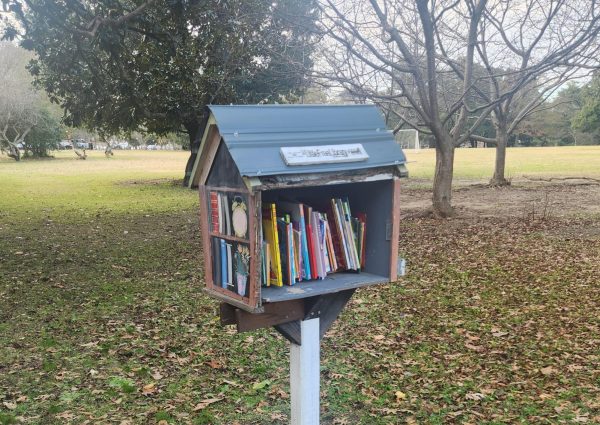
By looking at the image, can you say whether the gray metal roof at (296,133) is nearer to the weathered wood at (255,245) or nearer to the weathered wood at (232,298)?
the weathered wood at (255,245)

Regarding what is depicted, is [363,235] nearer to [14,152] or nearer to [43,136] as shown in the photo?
[14,152]

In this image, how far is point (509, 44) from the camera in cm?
1395

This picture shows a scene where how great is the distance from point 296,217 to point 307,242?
0.46 feet

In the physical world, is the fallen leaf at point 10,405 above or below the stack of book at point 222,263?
below

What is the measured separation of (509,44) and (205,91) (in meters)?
8.87

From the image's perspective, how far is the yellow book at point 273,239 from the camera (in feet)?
8.59

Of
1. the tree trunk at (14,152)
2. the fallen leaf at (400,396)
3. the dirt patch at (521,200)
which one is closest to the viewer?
the fallen leaf at (400,396)

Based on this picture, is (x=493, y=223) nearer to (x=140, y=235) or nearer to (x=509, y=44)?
(x=509, y=44)

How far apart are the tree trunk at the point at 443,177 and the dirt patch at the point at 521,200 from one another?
0.94 meters

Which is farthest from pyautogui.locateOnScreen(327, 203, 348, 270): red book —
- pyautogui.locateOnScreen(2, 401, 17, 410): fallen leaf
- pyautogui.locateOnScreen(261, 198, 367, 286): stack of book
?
pyautogui.locateOnScreen(2, 401, 17, 410): fallen leaf

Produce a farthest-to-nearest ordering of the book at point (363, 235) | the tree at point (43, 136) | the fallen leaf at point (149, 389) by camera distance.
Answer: the tree at point (43, 136) → the fallen leaf at point (149, 389) → the book at point (363, 235)

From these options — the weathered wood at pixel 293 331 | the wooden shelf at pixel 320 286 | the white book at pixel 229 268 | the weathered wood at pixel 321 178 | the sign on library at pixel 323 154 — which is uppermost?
the sign on library at pixel 323 154

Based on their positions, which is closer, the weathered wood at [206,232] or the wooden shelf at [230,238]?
the wooden shelf at [230,238]

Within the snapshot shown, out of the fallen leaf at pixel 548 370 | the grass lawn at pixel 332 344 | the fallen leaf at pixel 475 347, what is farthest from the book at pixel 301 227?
the fallen leaf at pixel 475 347
